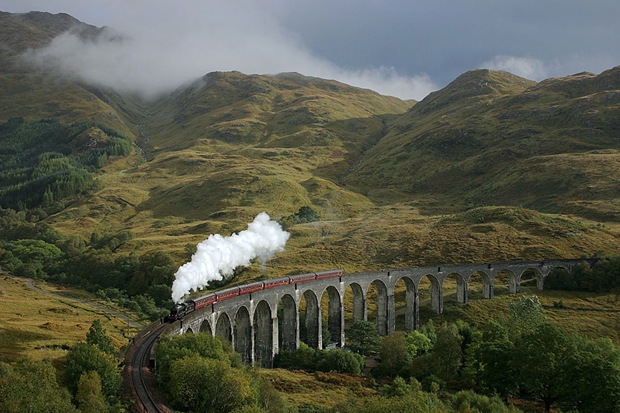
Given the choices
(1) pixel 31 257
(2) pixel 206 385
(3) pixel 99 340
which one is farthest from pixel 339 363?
(1) pixel 31 257

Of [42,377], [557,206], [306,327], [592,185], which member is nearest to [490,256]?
[306,327]

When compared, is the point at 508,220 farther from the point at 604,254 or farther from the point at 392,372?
the point at 392,372

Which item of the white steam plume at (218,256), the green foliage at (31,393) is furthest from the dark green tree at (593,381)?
the white steam plume at (218,256)

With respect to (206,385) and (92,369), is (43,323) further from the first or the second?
(206,385)

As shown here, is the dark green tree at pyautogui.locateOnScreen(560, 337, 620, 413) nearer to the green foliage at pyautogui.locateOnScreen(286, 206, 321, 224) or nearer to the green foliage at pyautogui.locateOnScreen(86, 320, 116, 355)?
the green foliage at pyautogui.locateOnScreen(86, 320, 116, 355)

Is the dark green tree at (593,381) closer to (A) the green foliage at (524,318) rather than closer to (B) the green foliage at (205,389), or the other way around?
(A) the green foliage at (524,318)

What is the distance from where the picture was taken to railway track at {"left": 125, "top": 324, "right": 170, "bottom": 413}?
106ft

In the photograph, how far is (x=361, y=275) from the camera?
71.9 metres

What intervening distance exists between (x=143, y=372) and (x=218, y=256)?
33009 mm

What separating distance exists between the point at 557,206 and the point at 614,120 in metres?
81.7

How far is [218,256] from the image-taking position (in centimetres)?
6994

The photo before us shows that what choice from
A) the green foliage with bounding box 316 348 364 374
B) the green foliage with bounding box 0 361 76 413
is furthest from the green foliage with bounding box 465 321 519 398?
the green foliage with bounding box 0 361 76 413

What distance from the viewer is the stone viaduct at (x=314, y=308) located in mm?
Answer: 53750

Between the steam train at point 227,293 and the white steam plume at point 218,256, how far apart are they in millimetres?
6522
